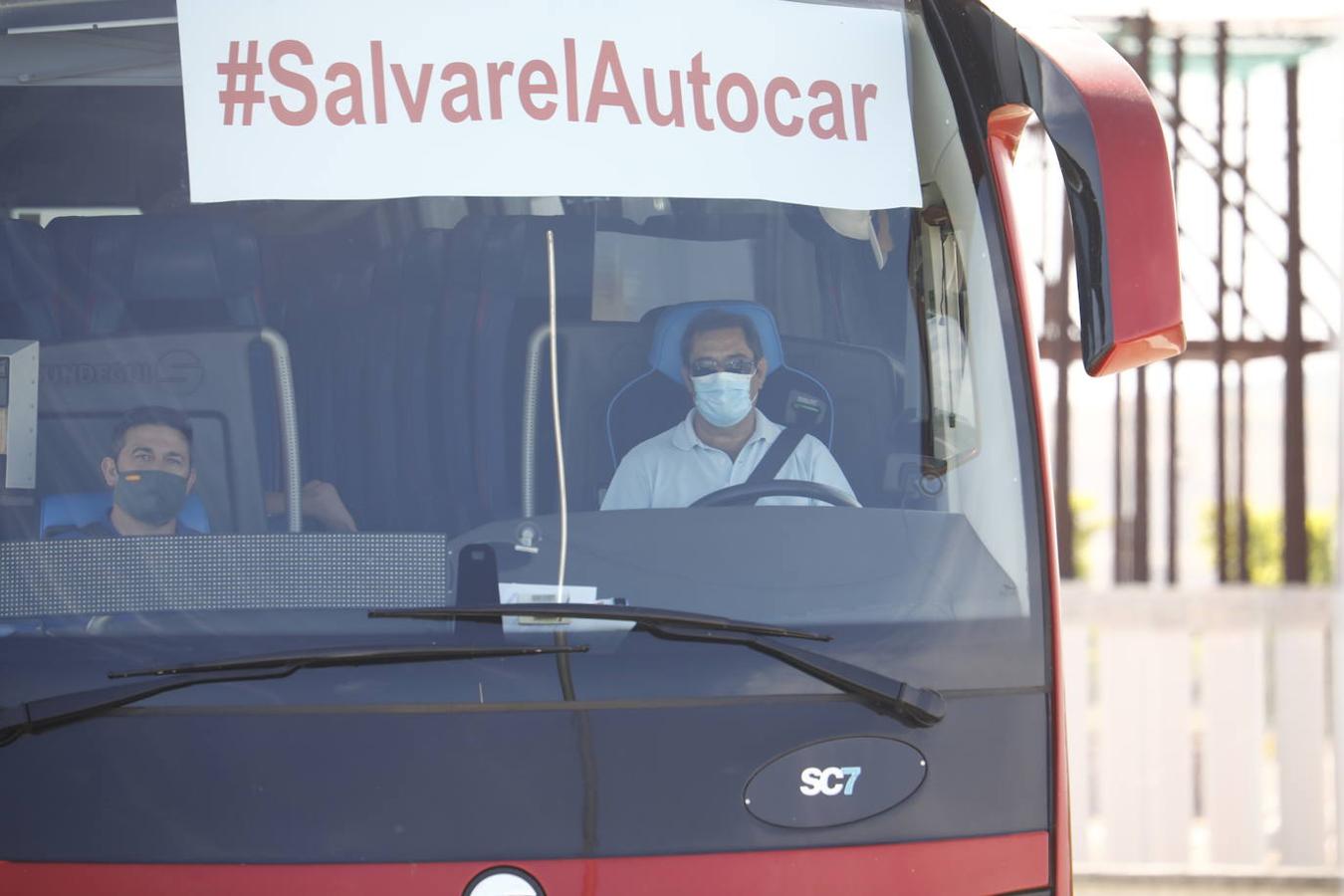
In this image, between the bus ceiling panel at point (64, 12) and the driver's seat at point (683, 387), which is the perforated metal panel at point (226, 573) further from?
the bus ceiling panel at point (64, 12)

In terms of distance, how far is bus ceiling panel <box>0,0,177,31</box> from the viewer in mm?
2729

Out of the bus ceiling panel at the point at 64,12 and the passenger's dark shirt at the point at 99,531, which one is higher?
the bus ceiling panel at the point at 64,12

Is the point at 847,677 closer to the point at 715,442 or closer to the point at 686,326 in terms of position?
the point at 715,442

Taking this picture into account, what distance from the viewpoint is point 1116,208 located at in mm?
2365

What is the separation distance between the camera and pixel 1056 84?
2.46 meters

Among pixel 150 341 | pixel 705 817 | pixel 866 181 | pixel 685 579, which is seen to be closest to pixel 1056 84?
pixel 866 181

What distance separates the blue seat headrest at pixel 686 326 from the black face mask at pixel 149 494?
2.68ft

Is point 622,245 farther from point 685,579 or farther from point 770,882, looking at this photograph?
point 770,882

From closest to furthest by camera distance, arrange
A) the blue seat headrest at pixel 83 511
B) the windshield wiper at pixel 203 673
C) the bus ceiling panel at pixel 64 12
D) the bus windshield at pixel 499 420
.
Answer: the windshield wiper at pixel 203 673 < the bus windshield at pixel 499 420 < the blue seat headrest at pixel 83 511 < the bus ceiling panel at pixel 64 12

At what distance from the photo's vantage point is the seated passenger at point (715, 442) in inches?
99.7

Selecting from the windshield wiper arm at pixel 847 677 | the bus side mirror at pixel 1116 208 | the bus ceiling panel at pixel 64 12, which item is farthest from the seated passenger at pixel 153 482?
the bus side mirror at pixel 1116 208

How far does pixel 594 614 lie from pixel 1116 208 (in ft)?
3.32

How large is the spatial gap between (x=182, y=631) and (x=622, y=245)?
0.95 m

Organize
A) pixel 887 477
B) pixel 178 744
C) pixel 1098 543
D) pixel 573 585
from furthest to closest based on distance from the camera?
pixel 1098 543, pixel 887 477, pixel 573 585, pixel 178 744
